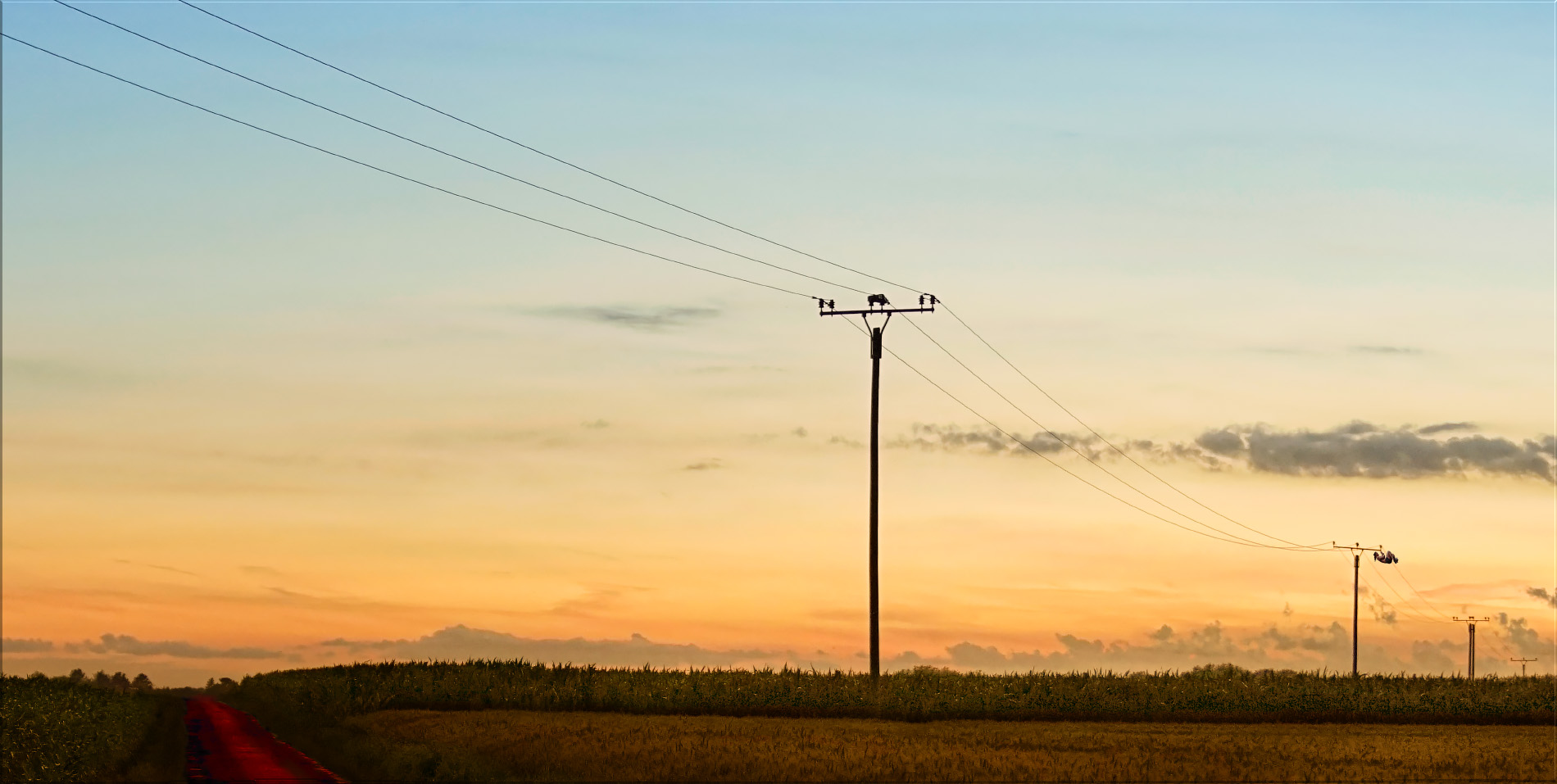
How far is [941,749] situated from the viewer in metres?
39.8

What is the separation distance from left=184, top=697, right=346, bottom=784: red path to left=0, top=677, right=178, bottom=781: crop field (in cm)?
176

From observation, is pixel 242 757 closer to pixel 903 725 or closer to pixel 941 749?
pixel 941 749

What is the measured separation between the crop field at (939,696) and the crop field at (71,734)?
26.1ft

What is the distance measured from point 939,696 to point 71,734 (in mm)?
33217

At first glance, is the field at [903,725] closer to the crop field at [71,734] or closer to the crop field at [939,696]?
the crop field at [939,696]

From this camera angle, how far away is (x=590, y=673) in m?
70.1

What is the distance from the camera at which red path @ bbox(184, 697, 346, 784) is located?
33.1m

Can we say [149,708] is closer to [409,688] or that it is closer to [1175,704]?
[409,688]

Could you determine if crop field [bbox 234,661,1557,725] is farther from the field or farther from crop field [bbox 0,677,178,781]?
crop field [bbox 0,677,178,781]

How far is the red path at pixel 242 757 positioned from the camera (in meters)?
33.1

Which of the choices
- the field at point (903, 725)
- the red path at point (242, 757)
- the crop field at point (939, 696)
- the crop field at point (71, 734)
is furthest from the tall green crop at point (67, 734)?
the crop field at point (939, 696)

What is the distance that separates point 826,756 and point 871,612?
54.7 ft

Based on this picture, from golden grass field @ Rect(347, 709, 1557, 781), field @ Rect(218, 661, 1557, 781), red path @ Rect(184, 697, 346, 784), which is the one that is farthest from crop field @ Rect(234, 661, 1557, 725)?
red path @ Rect(184, 697, 346, 784)

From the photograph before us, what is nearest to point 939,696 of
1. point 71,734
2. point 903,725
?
point 903,725
